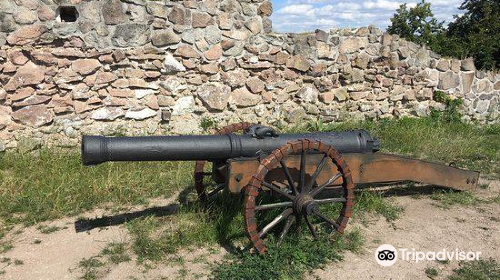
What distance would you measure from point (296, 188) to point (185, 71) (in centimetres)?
364

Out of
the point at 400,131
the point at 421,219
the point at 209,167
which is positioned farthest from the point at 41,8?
the point at 400,131

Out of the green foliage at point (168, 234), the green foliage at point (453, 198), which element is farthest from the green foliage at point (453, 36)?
the green foliage at point (168, 234)

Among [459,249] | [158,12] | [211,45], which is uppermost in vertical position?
[158,12]

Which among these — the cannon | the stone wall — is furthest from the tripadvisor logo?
the stone wall

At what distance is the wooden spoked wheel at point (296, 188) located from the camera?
12.3ft

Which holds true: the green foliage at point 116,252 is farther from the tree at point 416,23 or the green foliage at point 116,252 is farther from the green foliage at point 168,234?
the tree at point 416,23

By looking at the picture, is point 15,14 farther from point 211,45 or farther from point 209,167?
point 209,167

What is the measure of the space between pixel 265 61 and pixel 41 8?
3290 mm

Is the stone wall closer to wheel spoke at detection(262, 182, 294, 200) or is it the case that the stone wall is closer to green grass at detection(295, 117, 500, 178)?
green grass at detection(295, 117, 500, 178)

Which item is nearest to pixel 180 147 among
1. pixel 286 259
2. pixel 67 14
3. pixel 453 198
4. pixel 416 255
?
pixel 286 259

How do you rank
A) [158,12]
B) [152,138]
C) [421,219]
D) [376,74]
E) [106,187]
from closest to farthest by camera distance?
[152,138] → [421,219] → [106,187] → [158,12] → [376,74]

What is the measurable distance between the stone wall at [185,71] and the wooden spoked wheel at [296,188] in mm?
3363

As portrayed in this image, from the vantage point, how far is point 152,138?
3879mm

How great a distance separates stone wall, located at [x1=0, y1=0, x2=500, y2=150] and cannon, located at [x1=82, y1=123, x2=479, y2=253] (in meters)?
2.71
